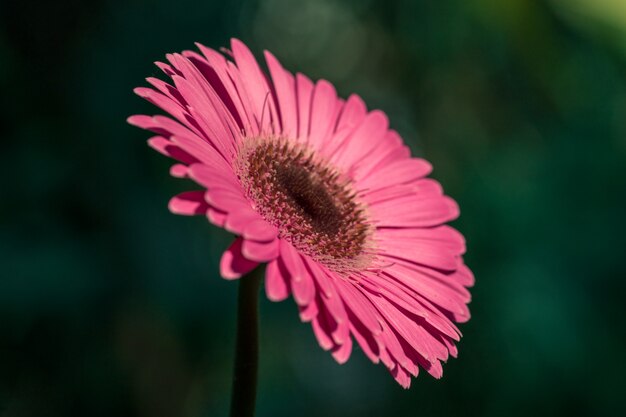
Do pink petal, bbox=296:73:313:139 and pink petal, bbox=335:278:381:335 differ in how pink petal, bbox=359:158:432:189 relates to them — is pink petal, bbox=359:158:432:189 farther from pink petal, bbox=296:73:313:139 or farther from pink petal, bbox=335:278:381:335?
pink petal, bbox=335:278:381:335

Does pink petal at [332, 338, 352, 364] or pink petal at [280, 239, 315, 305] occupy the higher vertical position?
pink petal at [280, 239, 315, 305]

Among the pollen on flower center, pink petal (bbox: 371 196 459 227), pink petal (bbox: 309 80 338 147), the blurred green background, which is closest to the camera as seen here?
the pollen on flower center

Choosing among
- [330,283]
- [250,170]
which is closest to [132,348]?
[250,170]

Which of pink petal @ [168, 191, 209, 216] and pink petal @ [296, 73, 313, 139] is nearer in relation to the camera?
pink petal @ [168, 191, 209, 216]

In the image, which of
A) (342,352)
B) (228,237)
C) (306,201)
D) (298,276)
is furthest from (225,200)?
(228,237)

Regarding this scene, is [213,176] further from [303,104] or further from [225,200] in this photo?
[303,104]

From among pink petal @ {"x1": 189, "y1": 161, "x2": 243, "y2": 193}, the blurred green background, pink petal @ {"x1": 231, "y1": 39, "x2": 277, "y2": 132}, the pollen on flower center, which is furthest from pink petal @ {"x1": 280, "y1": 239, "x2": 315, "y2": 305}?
the blurred green background

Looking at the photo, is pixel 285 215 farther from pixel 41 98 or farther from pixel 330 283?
pixel 41 98

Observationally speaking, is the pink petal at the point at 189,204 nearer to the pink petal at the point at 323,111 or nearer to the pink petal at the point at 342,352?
the pink petal at the point at 342,352
